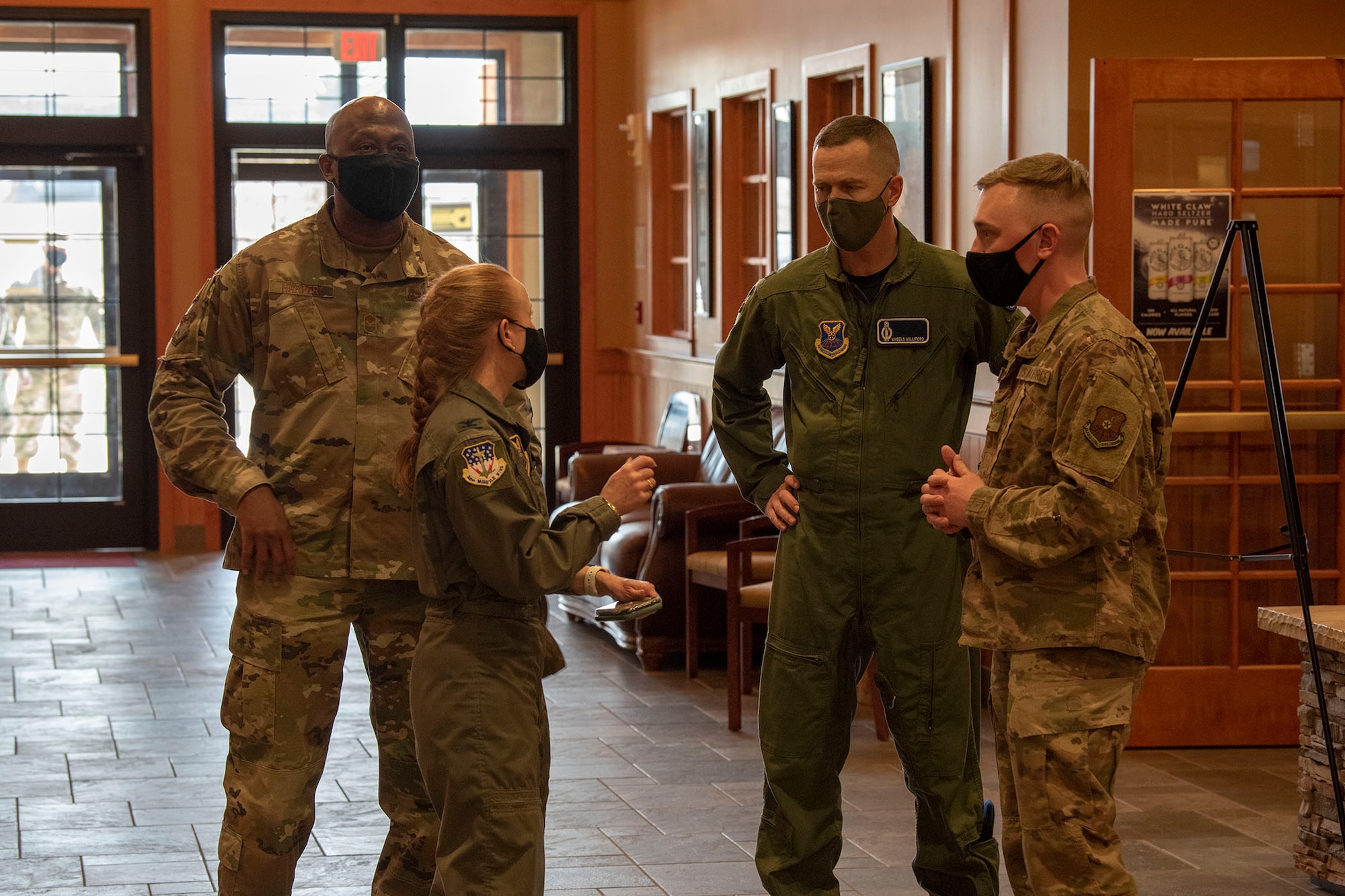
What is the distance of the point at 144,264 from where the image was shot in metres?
10.0

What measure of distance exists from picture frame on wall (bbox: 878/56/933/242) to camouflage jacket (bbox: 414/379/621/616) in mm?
3681

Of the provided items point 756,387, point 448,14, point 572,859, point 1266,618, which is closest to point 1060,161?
point 756,387

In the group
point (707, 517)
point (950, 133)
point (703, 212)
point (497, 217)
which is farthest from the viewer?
point (497, 217)

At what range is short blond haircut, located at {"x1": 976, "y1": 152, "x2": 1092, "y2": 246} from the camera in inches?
108

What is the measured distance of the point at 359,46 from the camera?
1011cm

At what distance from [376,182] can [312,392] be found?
41cm

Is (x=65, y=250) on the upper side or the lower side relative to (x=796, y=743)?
upper

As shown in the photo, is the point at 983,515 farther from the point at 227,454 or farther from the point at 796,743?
the point at 227,454

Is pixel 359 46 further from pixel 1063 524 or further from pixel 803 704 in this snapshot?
pixel 1063 524

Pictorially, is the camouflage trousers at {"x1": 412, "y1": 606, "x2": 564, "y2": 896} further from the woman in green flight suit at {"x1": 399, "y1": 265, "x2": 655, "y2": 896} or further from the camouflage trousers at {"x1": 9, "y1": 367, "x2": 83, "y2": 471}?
the camouflage trousers at {"x1": 9, "y1": 367, "x2": 83, "y2": 471}

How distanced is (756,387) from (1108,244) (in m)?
2.05

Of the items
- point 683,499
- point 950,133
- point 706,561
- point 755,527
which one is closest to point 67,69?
point 683,499

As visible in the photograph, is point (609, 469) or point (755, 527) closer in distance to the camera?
point (755, 527)

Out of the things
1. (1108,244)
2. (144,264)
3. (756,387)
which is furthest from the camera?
(144,264)
